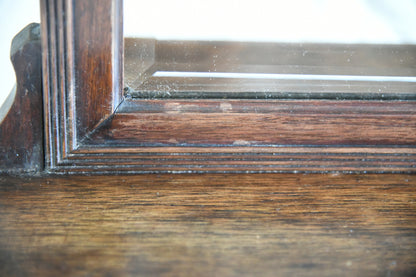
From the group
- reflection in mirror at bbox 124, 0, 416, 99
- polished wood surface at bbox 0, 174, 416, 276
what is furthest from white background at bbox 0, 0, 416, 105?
polished wood surface at bbox 0, 174, 416, 276

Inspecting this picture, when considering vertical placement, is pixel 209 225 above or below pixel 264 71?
below

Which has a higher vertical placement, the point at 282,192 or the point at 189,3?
the point at 189,3

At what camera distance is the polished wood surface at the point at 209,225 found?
26cm

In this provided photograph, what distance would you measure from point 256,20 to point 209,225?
0.18 meters

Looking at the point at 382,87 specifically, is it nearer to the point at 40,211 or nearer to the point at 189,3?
the point at 189,3

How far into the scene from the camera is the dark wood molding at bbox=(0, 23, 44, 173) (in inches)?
11.0

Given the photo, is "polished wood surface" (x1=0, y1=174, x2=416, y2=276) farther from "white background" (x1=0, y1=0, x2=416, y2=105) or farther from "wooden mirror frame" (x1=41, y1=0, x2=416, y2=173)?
"white background" (x1=0, y1=0, x2=416, y2=105)

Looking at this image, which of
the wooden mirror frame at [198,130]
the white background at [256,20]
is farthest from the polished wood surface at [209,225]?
the white background at [256,20]

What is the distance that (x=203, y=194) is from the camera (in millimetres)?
298

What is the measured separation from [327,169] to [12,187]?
273 mm

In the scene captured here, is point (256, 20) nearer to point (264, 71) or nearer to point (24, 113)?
point (264, 71)

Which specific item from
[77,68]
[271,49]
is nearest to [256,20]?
[271,49]

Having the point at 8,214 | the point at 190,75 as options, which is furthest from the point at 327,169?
the point at 8,214

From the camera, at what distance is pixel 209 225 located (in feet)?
0.93
